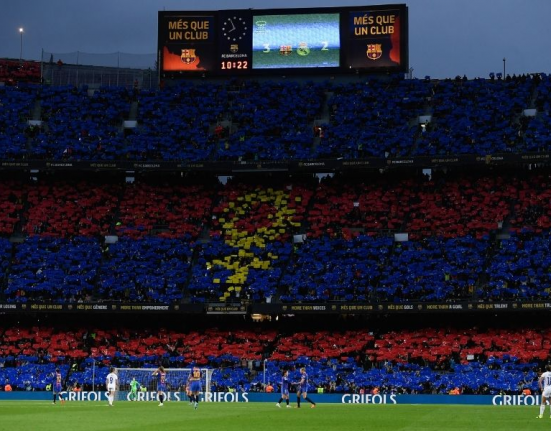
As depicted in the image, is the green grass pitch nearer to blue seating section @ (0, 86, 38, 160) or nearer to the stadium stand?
the stadium stand

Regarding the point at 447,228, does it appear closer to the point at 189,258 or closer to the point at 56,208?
the point at 189,258

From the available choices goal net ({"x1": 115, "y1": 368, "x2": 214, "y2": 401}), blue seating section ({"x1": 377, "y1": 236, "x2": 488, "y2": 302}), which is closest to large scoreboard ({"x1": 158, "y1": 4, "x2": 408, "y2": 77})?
blue seating section ({"x1": 377, "y1": 236, "x2": 488, "y2": 302})

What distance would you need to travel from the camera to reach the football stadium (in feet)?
204

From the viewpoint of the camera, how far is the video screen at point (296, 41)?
7888 cm

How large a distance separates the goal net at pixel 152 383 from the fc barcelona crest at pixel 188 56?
29.8m

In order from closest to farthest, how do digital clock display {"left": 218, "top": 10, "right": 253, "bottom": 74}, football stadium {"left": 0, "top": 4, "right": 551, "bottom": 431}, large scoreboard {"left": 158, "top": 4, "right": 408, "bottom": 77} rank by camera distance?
football stadium {"left": 0, "top": 4, "right": 551, "bottom": 431}
large scoreboard {"left": 158, "top": 4, "right": 408, "bottom": 77}
digital clock display {"left": 218, "top": 10, "right": 253, "bottom": 74}

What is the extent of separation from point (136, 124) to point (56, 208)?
9248 millimetres

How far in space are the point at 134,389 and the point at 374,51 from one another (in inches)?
1374

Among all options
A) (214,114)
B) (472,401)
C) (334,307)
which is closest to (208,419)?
(472,401)

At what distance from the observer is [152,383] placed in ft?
199

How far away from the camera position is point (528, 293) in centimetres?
6238

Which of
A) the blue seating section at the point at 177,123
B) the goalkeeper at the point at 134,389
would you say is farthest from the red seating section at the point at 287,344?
the blue seating section at the point at 177,123

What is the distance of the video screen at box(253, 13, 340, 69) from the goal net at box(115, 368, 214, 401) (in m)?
29.3

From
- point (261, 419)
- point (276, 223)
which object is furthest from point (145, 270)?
point (261, 419)
